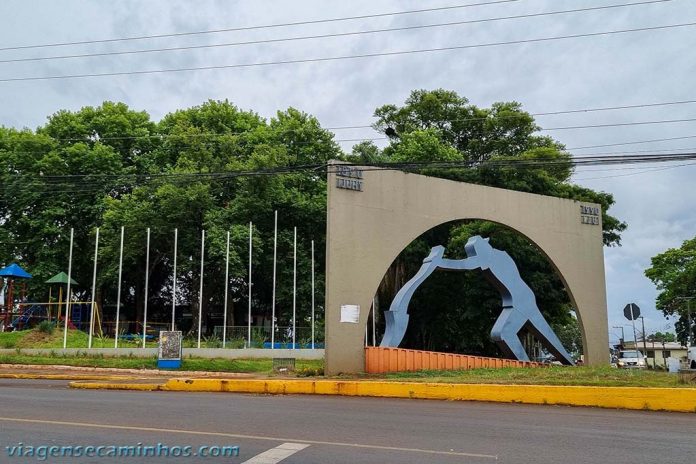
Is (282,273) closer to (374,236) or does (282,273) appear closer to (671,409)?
(374,236)

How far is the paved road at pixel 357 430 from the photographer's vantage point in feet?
21.8

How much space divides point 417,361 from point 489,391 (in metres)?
7.24

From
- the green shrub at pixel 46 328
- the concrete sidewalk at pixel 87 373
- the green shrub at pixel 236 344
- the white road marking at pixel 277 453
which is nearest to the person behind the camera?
the white road marking at pixel 277 453

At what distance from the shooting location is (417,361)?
64.5ft

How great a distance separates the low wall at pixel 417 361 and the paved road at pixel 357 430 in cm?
715

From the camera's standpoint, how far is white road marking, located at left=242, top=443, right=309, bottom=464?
6160 mm

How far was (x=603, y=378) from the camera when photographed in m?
15.0

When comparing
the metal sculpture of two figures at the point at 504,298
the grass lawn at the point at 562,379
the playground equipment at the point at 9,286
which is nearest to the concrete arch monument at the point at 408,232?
the metal sculpture of two figures at the point at 504,298

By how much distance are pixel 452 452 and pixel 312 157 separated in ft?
109

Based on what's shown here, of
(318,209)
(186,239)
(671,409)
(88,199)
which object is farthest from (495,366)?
(88,199)

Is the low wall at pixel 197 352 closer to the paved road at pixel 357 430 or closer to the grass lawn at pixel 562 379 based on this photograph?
the grass lawn at pixel 562 379

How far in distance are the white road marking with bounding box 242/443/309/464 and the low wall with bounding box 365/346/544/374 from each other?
1212cm

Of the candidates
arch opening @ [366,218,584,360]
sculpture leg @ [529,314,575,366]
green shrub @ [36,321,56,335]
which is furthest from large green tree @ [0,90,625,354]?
sculpture leg @ [529,314,575,366]

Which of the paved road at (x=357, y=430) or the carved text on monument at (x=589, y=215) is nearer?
the paved road at (x=357, y=430)
